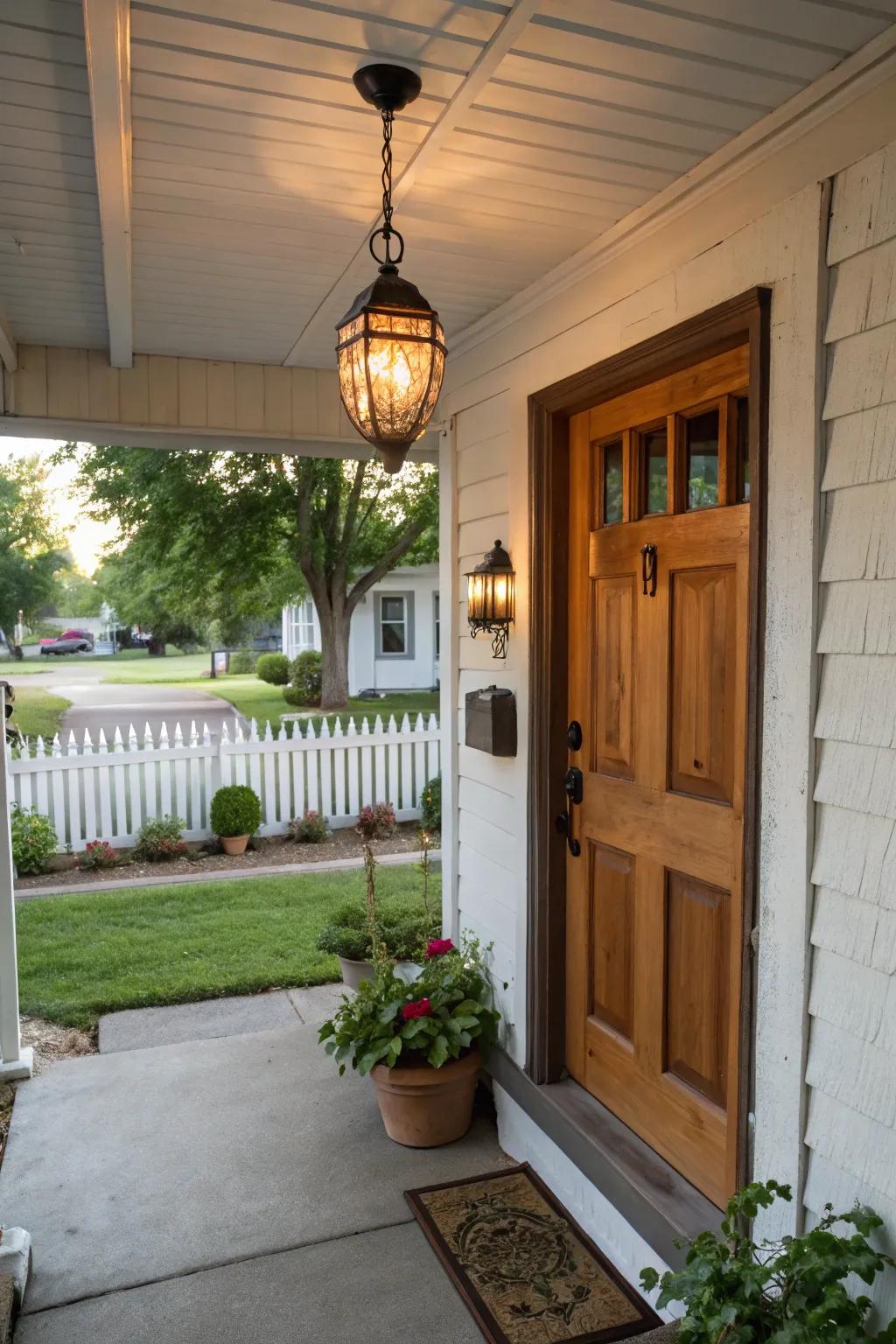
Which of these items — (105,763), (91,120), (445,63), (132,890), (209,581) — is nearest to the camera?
(445,63)

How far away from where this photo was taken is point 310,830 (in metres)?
7.36

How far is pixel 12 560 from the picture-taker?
1602cm

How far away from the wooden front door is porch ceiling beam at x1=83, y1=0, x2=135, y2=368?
1344mm

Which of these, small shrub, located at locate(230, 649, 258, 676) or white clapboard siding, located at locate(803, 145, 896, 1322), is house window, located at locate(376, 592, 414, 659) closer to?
small shrub, located at locate(230, 649, 258, 676)

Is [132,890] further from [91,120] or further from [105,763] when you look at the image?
[91,120]

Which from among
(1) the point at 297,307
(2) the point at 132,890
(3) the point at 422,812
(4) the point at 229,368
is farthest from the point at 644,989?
(3) the point at 422,812

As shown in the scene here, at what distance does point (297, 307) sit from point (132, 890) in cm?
430

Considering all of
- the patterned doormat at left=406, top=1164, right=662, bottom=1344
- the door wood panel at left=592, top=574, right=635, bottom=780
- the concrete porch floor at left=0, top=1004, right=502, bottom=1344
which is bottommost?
the concrete porch floor at left=0, top=1004, right=502, bottom=1344

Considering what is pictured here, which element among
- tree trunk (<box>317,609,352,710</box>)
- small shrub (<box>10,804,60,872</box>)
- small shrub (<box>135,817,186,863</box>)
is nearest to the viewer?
small shrub (<box>10,804,60,872</box>)

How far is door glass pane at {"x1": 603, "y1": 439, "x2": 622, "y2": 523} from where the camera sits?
106 inches

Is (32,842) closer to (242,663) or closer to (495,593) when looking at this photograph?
(495,593)

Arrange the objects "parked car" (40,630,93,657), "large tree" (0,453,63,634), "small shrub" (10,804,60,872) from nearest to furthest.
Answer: "small shrub" (10,804,60,872) < "large tree" (0,453,63,634) < "parked car" (40,630,93,657)

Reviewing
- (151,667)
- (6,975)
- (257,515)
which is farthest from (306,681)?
(151,667)

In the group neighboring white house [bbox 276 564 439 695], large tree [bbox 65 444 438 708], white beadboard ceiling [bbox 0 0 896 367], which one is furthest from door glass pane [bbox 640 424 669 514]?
neighboring white house [bbox 276 564 439 695]
